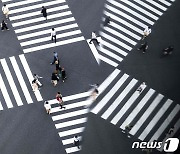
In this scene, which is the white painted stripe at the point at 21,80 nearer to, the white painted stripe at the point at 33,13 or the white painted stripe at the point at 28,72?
the white painted stripe at the point at 28,72

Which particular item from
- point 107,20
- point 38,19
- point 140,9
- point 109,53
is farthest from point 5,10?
point 140,9

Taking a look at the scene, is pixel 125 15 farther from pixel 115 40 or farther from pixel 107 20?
pixel 115 40

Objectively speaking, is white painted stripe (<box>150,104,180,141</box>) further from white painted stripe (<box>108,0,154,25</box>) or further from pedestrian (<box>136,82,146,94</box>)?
white painted stripe (<box>108,0,154,25</box>)

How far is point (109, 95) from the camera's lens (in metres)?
37.8

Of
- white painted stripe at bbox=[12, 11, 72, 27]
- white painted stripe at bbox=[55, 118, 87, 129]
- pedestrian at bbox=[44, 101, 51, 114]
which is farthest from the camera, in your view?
white painted stripe at bbox=[12, 11, 72, 27]

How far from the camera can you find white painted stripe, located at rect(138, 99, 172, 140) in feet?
118

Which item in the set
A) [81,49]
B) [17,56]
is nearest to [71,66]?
[81,49]

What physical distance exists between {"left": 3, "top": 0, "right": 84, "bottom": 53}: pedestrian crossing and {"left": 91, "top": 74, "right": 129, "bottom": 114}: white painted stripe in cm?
534

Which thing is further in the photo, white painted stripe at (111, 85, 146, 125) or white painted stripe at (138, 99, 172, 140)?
white painted stripe at (111, 85, 146, 125)

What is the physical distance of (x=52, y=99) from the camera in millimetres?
37188

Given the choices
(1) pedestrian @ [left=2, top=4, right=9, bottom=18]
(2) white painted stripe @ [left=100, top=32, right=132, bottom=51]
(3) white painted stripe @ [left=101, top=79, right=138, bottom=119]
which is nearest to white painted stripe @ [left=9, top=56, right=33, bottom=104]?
(1) pedestrian @ [left=2, top=4, right=9, bottom=18]

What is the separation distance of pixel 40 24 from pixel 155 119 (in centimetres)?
1366

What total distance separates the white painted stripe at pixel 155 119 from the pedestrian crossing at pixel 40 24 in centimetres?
945

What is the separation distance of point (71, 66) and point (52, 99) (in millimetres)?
3654
